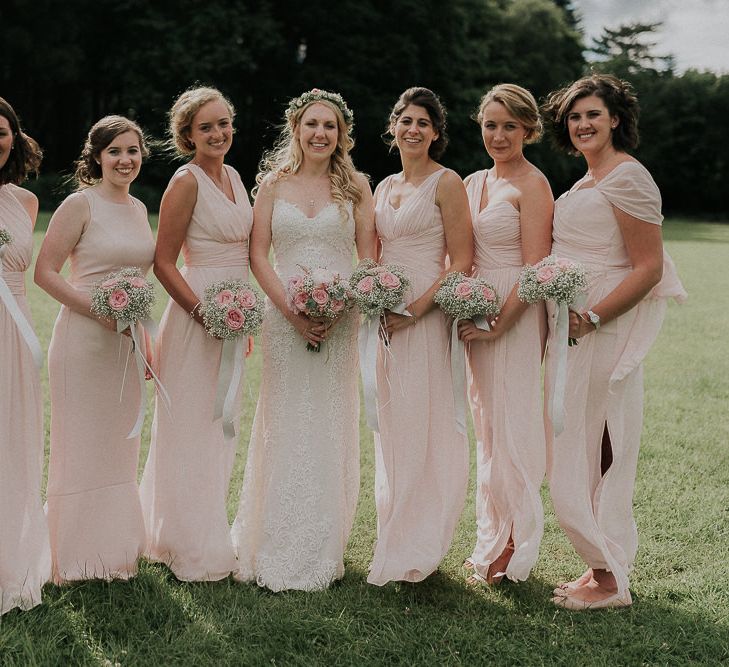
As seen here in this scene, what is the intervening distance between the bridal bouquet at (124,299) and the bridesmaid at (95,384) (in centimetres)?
26

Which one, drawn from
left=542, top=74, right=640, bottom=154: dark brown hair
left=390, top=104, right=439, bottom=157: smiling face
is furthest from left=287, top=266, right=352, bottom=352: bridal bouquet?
left=542, top=74, right=640, bottom=154: dark brown hair

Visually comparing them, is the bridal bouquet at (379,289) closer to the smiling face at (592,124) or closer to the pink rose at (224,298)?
the pink rose at (224,298)

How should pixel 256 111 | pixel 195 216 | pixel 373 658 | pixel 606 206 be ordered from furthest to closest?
pixel 256 111 < pixel 195 216 < pixel 606 206 < pixel 373 658

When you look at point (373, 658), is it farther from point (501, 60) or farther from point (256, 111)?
point (501, 60)

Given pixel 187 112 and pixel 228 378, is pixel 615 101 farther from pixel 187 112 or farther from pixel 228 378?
pixel 228 378

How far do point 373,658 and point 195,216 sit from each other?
117 inches

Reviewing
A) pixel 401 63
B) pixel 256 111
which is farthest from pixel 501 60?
pixel 256 111

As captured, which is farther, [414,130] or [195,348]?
[195,348]

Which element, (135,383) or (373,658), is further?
(135,383)

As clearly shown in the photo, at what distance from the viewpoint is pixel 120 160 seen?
529cm

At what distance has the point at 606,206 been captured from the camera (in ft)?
16.7

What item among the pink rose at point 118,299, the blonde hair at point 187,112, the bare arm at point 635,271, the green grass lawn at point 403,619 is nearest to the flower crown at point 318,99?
the blonde hair at point 187,112

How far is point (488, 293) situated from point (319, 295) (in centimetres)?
106

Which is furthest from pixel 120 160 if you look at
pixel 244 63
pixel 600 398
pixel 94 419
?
pixel 244 63
